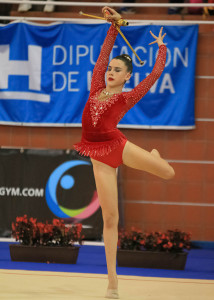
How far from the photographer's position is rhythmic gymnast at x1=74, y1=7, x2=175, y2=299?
4008 mm

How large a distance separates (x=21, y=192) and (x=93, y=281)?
3.11 metres

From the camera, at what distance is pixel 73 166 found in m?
7.57

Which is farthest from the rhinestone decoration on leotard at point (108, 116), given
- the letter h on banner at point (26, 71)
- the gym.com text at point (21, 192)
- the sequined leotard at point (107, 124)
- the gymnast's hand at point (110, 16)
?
the letter h on banner at point (26, 71)

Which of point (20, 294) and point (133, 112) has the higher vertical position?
point (133, 112)

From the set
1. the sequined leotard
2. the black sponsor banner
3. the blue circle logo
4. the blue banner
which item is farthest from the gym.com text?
the sequined leotard

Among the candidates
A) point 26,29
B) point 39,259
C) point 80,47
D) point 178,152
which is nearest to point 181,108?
point 178,152

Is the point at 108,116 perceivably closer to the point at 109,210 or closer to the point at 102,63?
the point at 102,63

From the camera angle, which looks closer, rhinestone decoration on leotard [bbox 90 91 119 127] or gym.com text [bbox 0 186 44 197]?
rhinestone decoration on leotard [bbox 90 91 119 127]

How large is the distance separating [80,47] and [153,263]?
3.34 meters

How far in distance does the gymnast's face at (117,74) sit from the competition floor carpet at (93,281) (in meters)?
1.51

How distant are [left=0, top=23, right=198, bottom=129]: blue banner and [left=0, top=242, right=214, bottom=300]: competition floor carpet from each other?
2.29 meters

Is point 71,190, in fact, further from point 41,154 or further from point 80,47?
point 80,47

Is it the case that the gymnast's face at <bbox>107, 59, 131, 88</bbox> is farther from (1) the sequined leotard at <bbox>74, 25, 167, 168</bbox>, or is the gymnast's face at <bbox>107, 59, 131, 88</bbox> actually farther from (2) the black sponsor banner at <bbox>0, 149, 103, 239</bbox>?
(2) the black sponsor banner at <bbox>0, 149, 103, 239</bbox>

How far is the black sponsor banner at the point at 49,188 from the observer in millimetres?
7402
